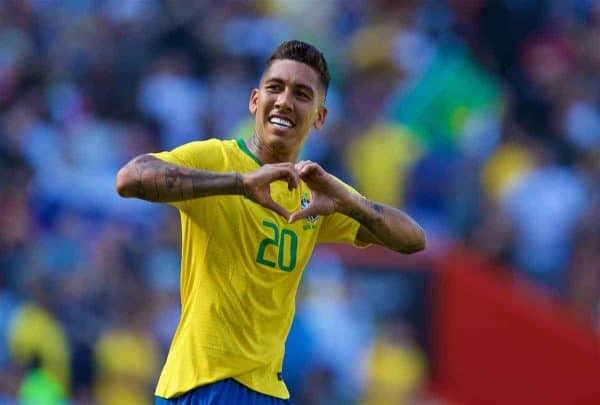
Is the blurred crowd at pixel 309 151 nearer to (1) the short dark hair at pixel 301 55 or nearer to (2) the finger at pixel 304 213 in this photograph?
(1) the short dark hair at pixel 301 55

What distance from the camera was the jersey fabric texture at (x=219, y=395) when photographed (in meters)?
5.68

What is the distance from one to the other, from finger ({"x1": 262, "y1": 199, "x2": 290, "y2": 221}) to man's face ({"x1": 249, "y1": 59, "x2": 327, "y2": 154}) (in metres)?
0.53

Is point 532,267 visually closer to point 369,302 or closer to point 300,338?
point 369,302

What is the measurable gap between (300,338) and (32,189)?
11.6 ft

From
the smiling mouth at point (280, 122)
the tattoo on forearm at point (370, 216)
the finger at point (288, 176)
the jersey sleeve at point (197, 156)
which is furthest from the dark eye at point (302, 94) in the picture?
the finger at point (288, 176)

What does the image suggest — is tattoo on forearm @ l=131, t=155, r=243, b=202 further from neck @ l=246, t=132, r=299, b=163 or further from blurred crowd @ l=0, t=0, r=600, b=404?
blurred crowd @ l=0, t=0, r=600, b=404

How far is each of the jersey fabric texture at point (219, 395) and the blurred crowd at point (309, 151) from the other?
15.3ft

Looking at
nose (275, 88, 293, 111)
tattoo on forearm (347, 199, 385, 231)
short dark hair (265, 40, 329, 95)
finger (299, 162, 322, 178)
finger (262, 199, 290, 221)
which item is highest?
short dark hair (265, 40, 329, 95)

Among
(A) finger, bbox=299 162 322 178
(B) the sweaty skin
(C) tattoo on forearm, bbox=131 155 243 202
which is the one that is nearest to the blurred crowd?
(B) the sweaty skin

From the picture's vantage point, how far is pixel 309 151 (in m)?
13.1

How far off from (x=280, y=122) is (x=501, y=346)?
6.56 metres

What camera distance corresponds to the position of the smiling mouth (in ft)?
19.0

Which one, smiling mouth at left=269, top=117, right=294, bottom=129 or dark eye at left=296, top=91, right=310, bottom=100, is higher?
dark eye at left=296, top=91, right=310, bottom=100

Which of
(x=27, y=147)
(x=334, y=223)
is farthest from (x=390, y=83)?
(x=334, y=223)
